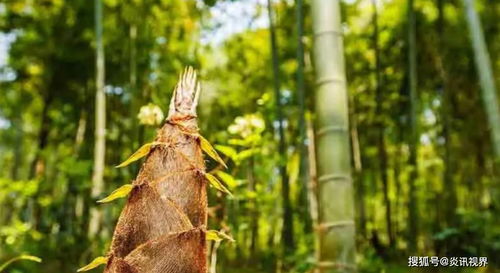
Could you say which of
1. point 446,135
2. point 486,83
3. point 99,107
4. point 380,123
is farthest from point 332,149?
point 380,123

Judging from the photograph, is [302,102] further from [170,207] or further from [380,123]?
[170,207]

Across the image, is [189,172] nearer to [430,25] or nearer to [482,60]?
[482,60]

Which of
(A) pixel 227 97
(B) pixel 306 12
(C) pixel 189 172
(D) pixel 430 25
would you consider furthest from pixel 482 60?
(D) pixel 430 25

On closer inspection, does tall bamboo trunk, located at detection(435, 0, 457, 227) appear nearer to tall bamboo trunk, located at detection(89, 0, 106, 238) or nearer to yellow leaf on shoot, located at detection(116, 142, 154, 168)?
tall bamboo trunk, located at detection(89, 0, 106, 238)

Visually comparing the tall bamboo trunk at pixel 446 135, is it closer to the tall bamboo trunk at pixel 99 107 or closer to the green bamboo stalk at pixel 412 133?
the green bamboo stalk at pixel 412 133

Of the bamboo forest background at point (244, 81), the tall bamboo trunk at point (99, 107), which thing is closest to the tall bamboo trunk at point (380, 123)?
the bamboo forest background at point (244, 81)

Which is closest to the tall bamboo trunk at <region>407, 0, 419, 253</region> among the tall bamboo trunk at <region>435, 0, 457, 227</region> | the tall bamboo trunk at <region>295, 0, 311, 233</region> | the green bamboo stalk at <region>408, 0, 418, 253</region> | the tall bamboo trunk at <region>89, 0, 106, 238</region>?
the green bamboo stalk at <region>408, 0, 418, 253</region>
